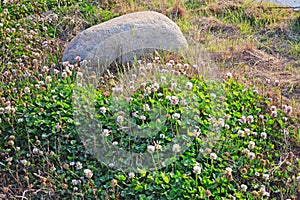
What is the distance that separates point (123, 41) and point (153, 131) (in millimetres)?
1823

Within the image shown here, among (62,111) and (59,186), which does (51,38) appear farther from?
(59,186)

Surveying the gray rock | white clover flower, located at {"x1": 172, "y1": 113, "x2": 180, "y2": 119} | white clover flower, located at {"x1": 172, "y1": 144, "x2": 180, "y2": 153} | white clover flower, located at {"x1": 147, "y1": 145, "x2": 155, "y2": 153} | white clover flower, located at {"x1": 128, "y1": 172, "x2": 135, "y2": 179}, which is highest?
the gray rock

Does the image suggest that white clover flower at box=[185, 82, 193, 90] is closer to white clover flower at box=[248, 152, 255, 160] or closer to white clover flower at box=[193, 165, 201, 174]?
white clover flower at box=[248, 152, 255, 160]

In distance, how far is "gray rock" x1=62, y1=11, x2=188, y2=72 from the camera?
502 cm

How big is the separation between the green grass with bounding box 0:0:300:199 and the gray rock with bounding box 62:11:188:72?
22 cm

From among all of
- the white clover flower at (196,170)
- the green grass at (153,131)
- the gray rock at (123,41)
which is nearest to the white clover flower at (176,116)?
the green grass at (153,131)

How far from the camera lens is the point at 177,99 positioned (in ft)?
12.2

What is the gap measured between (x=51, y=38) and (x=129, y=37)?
116cm

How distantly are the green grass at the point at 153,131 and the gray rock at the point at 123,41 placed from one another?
22 centimetres

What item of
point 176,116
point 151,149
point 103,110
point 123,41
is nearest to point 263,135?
point 176,116

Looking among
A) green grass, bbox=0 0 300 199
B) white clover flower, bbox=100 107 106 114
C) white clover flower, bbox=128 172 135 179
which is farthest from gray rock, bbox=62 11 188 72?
white clover flower, bbox=128 172 135 179

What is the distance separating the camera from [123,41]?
5105 mm

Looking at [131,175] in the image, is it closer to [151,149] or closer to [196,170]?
[151,149]

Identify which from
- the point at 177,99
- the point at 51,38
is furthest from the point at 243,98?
the point at 51,38
